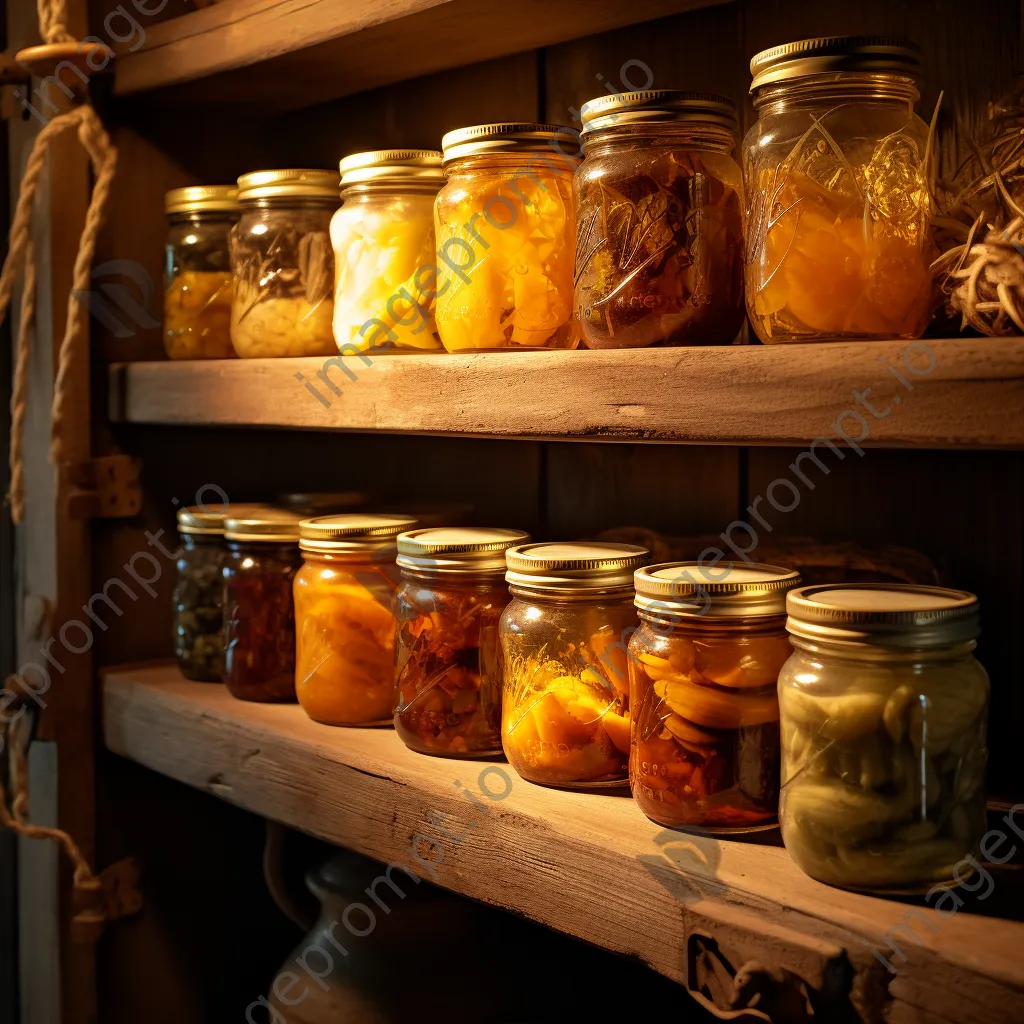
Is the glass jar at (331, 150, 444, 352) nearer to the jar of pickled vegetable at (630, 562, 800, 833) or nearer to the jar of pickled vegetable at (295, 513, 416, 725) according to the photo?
the jar of pickled vegetable at (295, 513, 416, 725)

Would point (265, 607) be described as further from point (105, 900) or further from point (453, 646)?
point (105, 900)

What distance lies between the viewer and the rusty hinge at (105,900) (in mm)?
1286

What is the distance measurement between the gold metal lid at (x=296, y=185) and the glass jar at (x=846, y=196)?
499 millimetres

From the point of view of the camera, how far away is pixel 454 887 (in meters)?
0.88

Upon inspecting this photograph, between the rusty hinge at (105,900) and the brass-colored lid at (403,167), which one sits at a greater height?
the brass-colored lid at (403,167)

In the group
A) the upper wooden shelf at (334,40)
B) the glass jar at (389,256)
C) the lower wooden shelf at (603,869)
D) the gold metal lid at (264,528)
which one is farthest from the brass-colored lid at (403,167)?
the lower wooden shelf at (603,869)

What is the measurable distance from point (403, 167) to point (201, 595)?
504 millimetres

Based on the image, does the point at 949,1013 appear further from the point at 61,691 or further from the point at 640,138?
the point at 61,691

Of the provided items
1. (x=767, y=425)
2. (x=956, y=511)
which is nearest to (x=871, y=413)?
(x=767, y=425)

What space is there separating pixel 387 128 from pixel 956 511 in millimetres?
751

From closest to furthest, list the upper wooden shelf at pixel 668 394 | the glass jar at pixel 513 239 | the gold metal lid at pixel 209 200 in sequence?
the upper wooden shelf at pixel 668 394 → the glass jar at pixel 513 239 → the gold metal lid at pixel 209 200

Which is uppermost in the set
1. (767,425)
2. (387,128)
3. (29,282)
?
(387,128)

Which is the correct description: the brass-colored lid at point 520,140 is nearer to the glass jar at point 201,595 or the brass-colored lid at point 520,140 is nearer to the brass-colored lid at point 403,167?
the brass-colored lid at point 403,167

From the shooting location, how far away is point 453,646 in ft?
3.03
